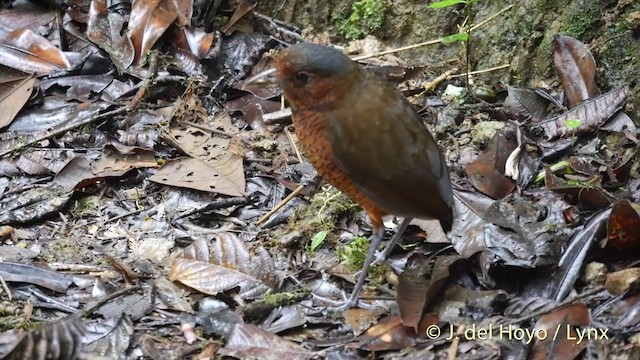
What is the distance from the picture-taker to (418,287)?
3373 mm

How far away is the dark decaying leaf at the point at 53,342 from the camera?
2863 mm

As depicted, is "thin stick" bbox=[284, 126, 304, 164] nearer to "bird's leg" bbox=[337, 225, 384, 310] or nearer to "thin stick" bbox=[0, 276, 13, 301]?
"bird's leg" bbox=[337, 225, 384, 310]

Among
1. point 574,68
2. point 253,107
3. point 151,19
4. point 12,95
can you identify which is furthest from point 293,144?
→ point 12,95

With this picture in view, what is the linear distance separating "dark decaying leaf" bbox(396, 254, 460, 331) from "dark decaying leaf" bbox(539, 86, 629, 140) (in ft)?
4.53

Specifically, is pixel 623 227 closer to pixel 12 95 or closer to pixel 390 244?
pixel 390 244

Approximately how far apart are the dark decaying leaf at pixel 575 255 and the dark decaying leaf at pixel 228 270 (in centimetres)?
134

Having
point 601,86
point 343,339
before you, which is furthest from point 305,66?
point 601,86

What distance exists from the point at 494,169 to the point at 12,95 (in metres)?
3.21

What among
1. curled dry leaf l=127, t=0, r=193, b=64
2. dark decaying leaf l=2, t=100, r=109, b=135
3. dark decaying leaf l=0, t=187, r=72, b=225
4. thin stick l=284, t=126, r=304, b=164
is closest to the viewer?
dark decaying leaf l=0, t=187, r=72, b=225

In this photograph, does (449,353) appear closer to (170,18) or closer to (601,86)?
(601,86)

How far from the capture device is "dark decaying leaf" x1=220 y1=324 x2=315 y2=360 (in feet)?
10.2

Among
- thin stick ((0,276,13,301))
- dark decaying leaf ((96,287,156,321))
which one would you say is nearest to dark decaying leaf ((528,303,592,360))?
dark decaying leaf ((96,287,156,321))

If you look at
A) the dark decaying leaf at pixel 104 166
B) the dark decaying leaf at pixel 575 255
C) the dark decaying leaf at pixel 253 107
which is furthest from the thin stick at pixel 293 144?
the dark decaying leaf at pixel 575 255

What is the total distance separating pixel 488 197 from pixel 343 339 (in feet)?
4.27
